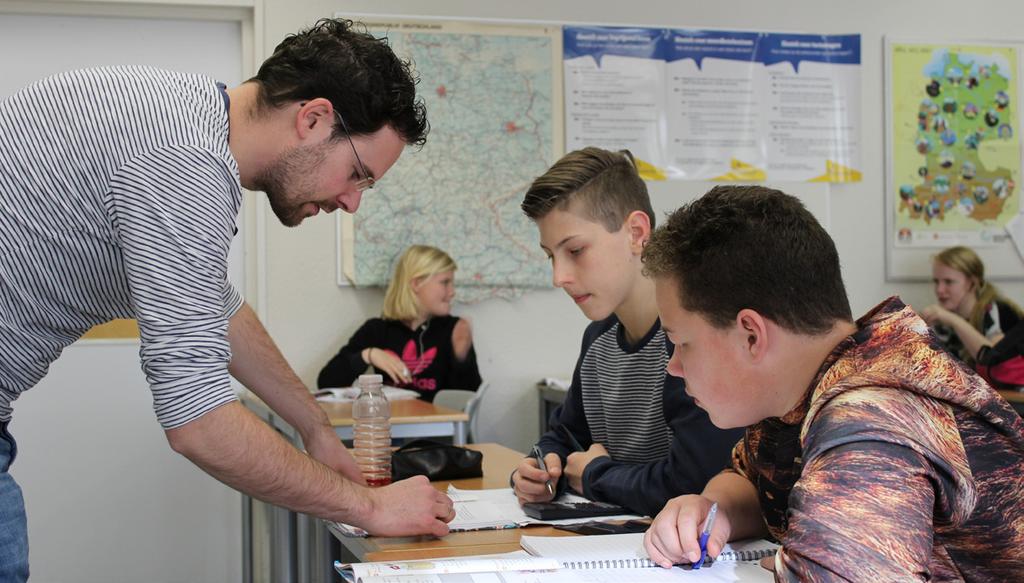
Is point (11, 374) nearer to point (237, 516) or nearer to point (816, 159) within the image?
point (237, 516)

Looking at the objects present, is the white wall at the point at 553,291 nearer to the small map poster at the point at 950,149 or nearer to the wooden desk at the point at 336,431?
the small map poster at the point at 950,149

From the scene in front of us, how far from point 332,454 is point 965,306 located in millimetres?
3798

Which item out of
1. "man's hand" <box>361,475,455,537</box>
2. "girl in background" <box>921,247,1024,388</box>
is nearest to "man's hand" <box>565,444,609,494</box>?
"man's hand" <box>361,475,455,537</box>

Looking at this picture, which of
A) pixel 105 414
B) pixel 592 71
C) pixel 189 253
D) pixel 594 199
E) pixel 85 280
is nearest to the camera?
pixel 189 253

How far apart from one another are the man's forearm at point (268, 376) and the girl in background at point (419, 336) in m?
2.24

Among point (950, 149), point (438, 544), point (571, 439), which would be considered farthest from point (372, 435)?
point (950, 149)

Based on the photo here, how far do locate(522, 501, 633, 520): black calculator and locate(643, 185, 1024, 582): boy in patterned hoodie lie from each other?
1.08ft

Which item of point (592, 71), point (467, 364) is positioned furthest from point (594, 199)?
point (592, 71)

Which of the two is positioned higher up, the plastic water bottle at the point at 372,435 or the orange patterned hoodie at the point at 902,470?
the orange patterned hoodie at the point at 902,470

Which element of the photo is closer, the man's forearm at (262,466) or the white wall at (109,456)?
the man's forearm at (262,466)

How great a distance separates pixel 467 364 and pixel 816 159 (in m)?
1.93

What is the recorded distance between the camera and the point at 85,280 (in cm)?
143

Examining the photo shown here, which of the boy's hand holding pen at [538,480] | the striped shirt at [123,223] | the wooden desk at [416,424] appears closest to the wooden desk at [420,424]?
the wooden desk at [416,424]

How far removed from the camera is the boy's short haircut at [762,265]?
3.71 feet
